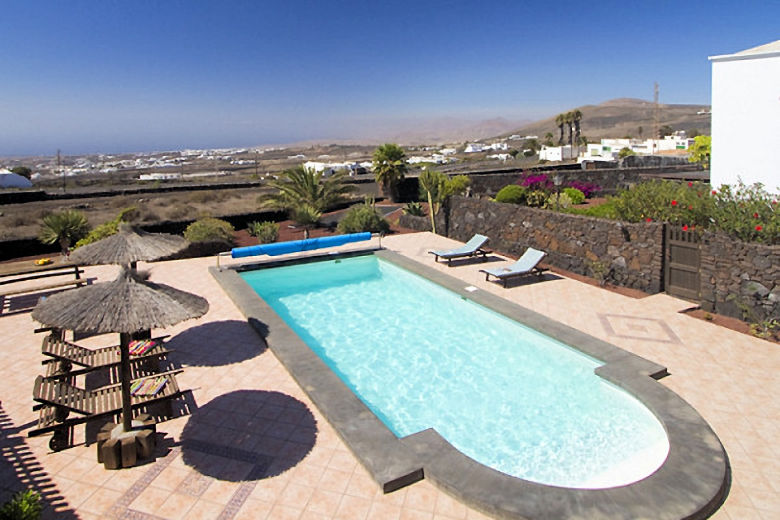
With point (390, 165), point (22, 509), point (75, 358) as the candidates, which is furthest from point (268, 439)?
point (390, 165)

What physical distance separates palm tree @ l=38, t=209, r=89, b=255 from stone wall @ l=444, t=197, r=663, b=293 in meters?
13.0

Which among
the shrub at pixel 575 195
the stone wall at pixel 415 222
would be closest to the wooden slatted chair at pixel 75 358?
the stone wall at pixel 415 222

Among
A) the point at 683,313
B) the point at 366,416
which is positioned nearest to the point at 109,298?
the point at 366,416

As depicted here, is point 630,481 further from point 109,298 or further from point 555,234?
point 555,234

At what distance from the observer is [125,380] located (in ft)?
19.0

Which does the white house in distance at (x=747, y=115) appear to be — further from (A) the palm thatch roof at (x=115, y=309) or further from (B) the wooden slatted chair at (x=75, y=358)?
(B) the wooden slatted chair at (x=75, y=358)

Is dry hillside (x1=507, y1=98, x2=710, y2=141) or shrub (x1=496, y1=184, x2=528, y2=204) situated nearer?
shrub (x1=496, y1=184, x2=528, y2=204)

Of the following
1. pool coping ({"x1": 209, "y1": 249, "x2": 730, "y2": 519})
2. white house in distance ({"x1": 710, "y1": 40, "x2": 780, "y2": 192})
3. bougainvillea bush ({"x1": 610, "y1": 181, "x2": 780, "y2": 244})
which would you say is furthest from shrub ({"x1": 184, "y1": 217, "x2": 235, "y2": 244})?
white house in distance ({"x1": 710, "y1": 40, "x2": 780, "y2": 192})

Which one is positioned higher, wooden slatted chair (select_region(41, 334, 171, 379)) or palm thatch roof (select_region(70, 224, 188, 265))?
palm thatch roof (select_region(70, 224, 188, 265))

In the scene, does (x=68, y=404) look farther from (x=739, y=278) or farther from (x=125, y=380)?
(x=739, y=278)

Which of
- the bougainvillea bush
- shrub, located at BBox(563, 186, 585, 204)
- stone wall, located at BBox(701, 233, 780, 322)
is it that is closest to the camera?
stone wall, located at BBox(701, 233, 780, 322)

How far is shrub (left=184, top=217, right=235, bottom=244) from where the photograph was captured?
17.5 metres

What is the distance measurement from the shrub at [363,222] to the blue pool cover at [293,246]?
7.76ft

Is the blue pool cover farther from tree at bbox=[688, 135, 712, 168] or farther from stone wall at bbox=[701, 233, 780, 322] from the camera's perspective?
tree at bbox=[688, 135, 712, 168]
